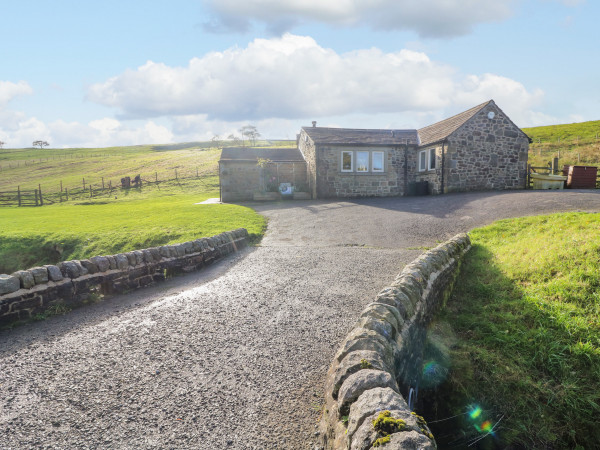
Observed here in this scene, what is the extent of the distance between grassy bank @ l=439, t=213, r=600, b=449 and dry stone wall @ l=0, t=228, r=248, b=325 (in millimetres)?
6273

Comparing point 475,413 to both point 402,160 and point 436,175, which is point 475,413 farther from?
point 402,160

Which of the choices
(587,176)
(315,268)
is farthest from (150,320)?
(587,176)

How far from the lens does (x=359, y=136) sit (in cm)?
2822

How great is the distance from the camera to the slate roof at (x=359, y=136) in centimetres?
2686

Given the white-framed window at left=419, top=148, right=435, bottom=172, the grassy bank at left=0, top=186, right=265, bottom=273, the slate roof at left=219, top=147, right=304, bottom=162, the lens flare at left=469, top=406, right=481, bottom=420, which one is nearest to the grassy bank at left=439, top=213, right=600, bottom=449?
the lens flare at left=469, top=406, right=481, bottom=420

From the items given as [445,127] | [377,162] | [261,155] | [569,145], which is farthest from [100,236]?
[569,145]

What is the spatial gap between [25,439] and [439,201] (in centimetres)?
2002

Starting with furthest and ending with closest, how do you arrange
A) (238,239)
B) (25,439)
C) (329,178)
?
(329,178) < (238,239) < (25,439)

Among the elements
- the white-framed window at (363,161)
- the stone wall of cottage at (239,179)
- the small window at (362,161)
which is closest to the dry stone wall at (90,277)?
the white-framed window at (363,161)

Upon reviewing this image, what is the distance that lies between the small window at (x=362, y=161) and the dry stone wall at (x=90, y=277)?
60.4ft

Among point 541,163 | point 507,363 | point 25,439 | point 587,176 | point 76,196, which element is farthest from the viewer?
point 76,196

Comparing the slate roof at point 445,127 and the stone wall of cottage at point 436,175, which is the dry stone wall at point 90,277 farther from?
the slate roof at point 445,127

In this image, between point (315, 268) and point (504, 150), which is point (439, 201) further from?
point (315, 268)

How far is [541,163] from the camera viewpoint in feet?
138
